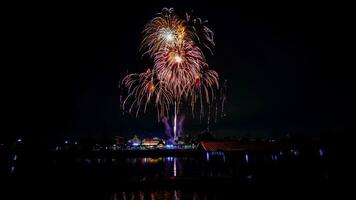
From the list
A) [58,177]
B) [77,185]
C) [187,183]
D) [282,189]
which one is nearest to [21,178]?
[58,177]

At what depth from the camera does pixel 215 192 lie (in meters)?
23.7

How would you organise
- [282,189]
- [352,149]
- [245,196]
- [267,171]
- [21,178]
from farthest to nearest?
[352,149]
[267,171]
[21,178]
[282,189]
[245,196]

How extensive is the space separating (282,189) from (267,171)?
24.8 feet

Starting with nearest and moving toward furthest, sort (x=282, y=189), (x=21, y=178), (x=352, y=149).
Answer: (x=282, y=189) < (x=21, y=178) < (x=352, y=149)

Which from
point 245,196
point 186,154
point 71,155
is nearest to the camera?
point 245,196

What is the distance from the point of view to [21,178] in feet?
98.4

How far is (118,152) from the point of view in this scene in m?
A: 73.7

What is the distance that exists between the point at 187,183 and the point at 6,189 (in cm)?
1444

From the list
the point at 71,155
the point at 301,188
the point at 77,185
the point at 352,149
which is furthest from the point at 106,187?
the point at 71,155

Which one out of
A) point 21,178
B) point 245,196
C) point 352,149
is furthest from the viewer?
point 352,149

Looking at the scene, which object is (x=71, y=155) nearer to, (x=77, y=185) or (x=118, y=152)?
(x=118, y=152)

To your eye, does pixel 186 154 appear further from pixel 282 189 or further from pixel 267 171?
pixel 282 189

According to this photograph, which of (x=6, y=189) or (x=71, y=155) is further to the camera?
(x=71, y=155)

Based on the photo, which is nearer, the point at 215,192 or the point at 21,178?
the point at 215,192
